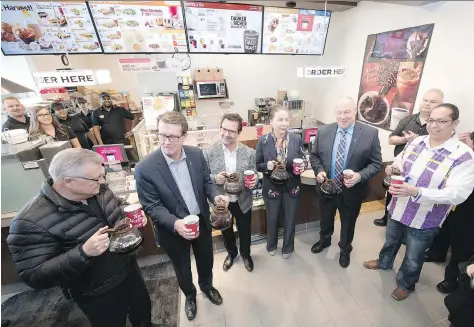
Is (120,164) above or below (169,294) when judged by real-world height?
above

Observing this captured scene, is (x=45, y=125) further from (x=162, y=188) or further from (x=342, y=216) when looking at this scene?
(x=342, y=216)

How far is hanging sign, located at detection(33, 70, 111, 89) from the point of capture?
7.93 ft

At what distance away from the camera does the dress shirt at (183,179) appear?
1.72m

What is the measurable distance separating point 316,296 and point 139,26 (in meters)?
4.05

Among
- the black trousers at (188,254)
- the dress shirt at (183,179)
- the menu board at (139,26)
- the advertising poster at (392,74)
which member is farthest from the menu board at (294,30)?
the black trousers at (188,254)

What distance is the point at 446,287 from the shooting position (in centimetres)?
224

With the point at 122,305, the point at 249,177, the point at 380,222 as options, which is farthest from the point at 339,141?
→ the point at 122,305

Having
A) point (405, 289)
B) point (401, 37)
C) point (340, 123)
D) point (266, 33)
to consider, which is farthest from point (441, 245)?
point (266, 33)

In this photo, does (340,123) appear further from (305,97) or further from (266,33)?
(305,97)

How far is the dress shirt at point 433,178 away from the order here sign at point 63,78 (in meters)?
3.33

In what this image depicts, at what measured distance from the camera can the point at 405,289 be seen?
7.23 ft

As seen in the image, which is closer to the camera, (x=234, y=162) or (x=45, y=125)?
(x=234, y=162)

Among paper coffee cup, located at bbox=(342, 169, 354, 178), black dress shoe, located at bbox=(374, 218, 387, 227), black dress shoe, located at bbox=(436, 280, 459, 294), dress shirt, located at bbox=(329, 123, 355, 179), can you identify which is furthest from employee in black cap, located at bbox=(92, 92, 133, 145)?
black dress shoe, located at bbox=(436, 280, 459, 294)

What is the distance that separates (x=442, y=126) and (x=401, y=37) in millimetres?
2479
